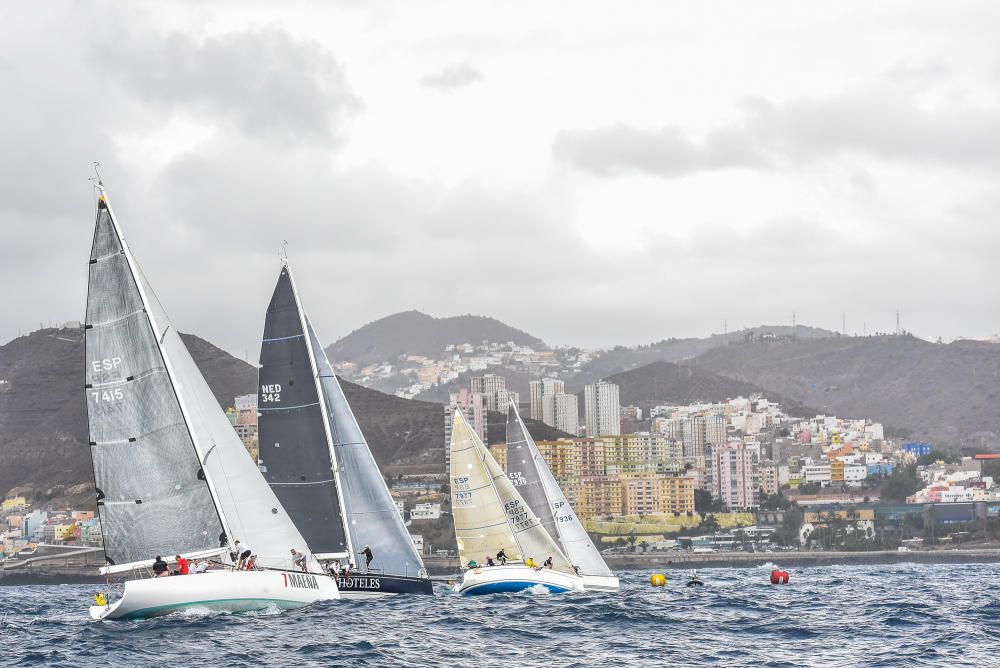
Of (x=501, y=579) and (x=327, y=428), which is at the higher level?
(x=327, y=428)

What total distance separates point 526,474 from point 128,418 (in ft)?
69.6

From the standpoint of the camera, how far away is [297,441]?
3694cm

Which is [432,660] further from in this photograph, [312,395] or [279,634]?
[312,395]

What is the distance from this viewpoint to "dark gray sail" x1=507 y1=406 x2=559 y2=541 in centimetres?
4675

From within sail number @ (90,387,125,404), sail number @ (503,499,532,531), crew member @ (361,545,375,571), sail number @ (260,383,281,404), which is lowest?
crew member @ (361,545,375,571)

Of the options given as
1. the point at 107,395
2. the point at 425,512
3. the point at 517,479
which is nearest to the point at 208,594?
the point at 107,395

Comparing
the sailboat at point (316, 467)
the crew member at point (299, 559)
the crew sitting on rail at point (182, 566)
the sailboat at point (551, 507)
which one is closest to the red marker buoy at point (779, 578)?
the sailboat at point (551, 507)

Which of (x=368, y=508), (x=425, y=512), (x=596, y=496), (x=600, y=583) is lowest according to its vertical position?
(x=600, y=583)

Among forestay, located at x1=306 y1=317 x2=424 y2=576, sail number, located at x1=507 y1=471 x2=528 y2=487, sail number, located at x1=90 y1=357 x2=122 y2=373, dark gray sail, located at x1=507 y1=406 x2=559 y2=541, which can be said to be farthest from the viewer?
sail number, located at x1=507 y1=471 x2=528 y2=487

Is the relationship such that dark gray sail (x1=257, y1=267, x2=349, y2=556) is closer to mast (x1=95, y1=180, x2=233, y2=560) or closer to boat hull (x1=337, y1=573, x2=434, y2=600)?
boat hull (x1=337, y1=573, x2=434, y2=600)

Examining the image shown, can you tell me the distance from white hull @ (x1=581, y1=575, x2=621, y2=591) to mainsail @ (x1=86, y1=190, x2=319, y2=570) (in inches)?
705

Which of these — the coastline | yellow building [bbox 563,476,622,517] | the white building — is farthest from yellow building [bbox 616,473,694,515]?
the white building

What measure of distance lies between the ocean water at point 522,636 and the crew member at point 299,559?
0.95 metres

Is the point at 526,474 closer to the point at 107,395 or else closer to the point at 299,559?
the point at 299,559
